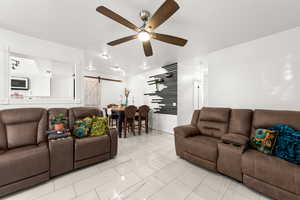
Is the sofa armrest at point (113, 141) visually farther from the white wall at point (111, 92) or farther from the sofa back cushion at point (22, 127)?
the white wall at point (111, 92)

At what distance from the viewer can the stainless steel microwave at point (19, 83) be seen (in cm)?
302

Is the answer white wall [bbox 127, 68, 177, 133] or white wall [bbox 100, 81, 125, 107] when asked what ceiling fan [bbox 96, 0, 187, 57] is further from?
white wall [bbox 100, 81, 125, 107]

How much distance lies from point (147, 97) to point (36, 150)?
4.31 meters

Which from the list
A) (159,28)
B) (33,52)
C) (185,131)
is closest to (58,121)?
(33,52)

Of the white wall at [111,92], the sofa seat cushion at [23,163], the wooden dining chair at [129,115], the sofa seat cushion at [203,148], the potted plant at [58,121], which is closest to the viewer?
the sofa seat cushion at [23,163]

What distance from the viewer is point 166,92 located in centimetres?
466

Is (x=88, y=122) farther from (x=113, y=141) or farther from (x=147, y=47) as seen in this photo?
(x=147, y=47)

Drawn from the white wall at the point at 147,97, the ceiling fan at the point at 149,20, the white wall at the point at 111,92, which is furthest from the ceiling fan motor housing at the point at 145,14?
the white wall at the point at 111,92

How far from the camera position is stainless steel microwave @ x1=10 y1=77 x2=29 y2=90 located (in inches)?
119

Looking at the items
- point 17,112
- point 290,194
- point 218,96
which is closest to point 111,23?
point 17,112

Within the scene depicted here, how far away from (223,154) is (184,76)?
305cm

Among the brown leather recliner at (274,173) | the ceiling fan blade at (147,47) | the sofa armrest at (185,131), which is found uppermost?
the ceiling fan blade at (147,47)

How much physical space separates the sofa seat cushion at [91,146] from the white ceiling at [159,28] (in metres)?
2.07

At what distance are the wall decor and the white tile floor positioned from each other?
2368 millimetres
